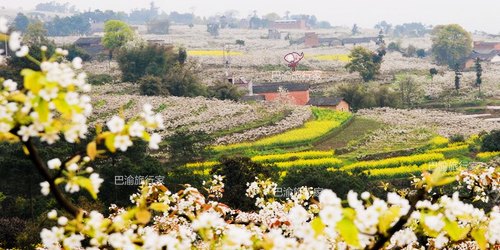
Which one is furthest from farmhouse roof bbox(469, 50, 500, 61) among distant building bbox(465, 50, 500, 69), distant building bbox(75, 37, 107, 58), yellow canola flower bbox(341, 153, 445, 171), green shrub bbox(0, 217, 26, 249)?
green shrub bbox(0, 217, 26, 249)

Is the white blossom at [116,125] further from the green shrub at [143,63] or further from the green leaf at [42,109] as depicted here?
the green shrub at [143,63]

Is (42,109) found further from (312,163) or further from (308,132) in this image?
(308,132)

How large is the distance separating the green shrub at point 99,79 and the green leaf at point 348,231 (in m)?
54.8

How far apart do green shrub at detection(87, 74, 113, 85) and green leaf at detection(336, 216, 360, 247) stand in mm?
54780

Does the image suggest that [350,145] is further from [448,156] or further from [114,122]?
[114,122]

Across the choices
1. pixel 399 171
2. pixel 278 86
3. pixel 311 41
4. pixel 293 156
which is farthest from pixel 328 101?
pixel 311 41

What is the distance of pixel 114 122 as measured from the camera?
129 inches

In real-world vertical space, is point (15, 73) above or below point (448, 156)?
above

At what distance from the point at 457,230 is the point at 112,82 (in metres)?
54.7

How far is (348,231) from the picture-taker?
3070 mm

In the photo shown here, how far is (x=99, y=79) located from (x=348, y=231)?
56.7 m

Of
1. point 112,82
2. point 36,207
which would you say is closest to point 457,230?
point 36,207

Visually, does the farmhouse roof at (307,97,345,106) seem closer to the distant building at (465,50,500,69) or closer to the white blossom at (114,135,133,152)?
the distant building at (465,50,500,69)

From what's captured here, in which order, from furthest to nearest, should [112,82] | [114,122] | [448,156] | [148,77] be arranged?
1. [112,82]
2. [148,77]
3. [448,156]
4. [114,122]
